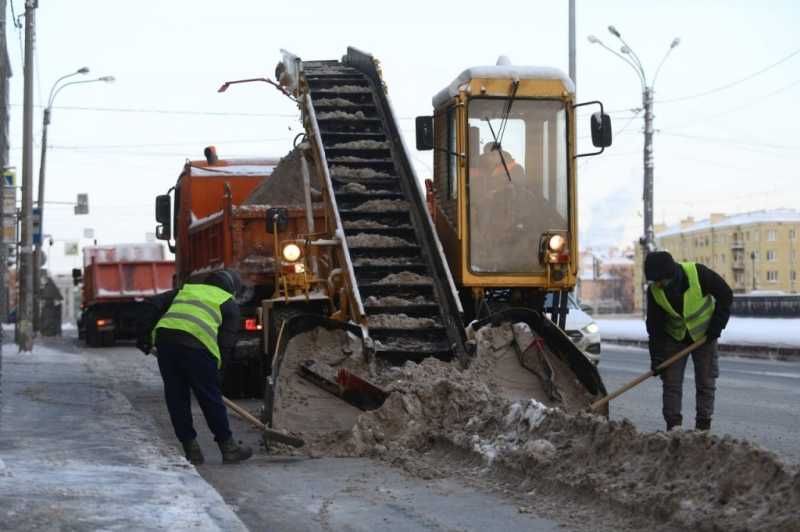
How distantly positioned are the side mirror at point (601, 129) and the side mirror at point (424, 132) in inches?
57.5

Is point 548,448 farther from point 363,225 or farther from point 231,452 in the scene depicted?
point 363,225

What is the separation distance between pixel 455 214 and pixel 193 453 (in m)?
4.04

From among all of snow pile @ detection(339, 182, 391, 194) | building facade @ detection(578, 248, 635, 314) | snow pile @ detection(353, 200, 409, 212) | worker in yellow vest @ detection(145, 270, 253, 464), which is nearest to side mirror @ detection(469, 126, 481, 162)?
snow pile @ detection(353, 200, 409, 212)

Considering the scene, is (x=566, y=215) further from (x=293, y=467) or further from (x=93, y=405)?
(x=93, y=405)

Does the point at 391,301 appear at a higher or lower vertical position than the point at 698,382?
higher

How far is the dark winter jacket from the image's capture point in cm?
952

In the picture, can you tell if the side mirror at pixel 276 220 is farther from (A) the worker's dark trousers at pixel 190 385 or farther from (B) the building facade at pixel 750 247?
(B) the building facade at pixel 750 247

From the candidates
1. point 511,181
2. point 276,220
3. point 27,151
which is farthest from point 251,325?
point 27,151

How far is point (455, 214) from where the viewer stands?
12.3 metres

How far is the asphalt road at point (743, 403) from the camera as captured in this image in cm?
1091

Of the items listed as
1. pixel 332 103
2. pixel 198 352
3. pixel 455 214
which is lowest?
pixel 198 352

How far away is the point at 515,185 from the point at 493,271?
873mm

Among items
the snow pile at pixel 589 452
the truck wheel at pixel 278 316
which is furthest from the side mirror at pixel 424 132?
the snow pile at pixel 589 452

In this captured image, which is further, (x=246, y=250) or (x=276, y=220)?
(x=246, y=250)
